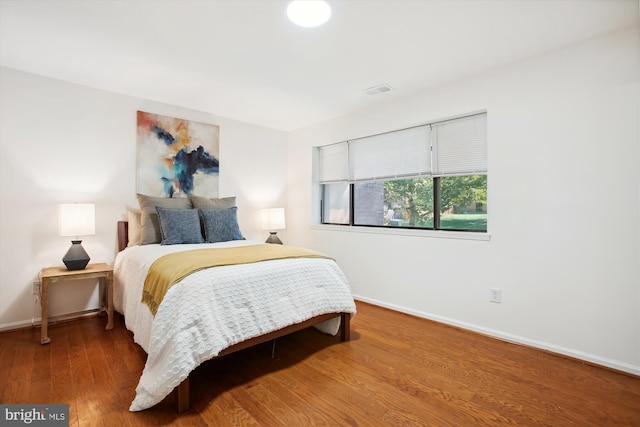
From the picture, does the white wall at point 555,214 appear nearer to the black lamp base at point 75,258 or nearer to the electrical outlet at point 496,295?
the electrical outlet at point 496,295

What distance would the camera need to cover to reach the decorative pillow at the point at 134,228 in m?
3.15

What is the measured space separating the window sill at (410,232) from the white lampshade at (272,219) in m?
0.49

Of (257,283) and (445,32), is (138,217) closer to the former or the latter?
(257,283)

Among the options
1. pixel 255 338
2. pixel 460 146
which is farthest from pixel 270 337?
pixel 460 146

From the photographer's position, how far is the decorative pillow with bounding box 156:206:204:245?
3.01 meters

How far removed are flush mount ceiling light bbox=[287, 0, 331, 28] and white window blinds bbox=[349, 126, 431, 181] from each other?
1709 mm

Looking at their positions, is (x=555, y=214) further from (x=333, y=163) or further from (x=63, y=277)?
(x=63, y=277)

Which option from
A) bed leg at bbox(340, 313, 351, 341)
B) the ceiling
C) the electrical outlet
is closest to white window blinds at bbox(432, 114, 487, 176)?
the ceiling

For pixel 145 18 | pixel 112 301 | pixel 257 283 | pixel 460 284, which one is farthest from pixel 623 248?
pixel 112 301

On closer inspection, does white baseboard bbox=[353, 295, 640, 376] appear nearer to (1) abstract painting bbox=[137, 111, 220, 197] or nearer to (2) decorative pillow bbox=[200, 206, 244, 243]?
(2) decorative pillow bbox=[200, 206, 244, 243]

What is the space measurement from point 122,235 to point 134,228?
0.65 feet

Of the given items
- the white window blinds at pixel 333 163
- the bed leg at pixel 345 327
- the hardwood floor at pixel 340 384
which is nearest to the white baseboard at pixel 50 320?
the hardwood floor at pixel 340 384

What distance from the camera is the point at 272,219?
429 centimetres

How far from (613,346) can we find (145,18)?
12.6 feet
